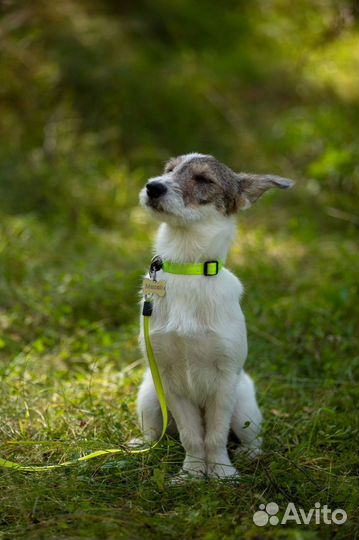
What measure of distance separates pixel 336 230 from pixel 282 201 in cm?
106

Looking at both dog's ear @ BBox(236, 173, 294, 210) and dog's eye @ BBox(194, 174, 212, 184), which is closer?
dog's eye @ BBox(194, 174, 212, 184)

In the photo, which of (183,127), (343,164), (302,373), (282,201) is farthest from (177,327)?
(183,127)

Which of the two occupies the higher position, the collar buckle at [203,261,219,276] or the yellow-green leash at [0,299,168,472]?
the collar buckle at [203,261,219,276]

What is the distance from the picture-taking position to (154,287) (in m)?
3.78

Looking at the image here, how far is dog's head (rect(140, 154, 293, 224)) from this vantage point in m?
3.69

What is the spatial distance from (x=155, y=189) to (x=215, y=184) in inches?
17.4

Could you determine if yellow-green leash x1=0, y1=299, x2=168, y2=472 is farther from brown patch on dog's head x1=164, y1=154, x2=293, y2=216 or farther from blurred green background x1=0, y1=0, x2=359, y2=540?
brown patch on dog's head x1=164, y1=154, x2=293, y2=216

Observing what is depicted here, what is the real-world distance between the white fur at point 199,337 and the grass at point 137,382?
0.19m

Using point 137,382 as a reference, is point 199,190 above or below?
above

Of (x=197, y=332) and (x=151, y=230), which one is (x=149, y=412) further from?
(x=151, y=230)

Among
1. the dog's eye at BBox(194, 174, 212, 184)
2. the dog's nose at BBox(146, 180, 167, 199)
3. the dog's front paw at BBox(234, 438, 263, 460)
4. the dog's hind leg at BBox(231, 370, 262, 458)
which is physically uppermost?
the dog's eye at BBox(194, 174, 212, 184)
